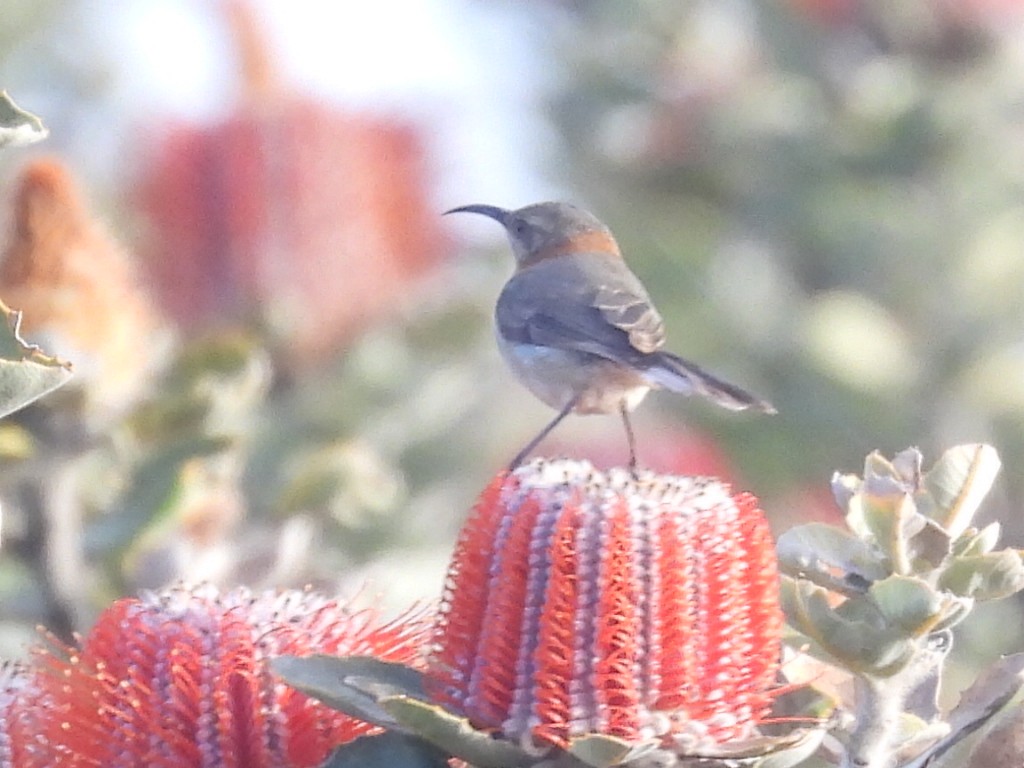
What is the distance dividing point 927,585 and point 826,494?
3800mm

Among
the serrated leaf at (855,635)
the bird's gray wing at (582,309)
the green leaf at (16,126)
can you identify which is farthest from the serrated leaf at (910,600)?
the bird's gray wing at (582,309)

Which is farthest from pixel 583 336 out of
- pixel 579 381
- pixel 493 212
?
pixel 493 212

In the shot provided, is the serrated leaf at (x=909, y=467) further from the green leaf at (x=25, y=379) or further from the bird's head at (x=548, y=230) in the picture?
the bird's head at (x=548, y=230)

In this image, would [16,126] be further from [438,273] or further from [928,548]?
[438,273]

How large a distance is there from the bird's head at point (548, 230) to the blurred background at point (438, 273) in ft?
1.31

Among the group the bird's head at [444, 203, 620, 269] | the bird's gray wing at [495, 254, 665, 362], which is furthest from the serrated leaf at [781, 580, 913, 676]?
the bird's head at [444, 203, 620, 269]

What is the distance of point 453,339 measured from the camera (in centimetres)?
353

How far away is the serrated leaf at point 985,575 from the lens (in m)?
1.21

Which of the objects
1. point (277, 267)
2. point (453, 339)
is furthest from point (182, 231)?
point (453, 339)

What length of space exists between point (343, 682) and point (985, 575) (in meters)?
0.45

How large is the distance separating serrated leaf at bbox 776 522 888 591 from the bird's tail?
0.39 m

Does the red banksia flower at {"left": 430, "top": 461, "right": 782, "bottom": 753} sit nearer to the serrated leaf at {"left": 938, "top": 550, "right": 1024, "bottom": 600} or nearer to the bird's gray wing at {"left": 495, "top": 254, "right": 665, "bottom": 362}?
the serrated leaf at {"left": 938, "top": 550, "right": 1024, "bottom": 600}

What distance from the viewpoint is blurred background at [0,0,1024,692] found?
7.58 feet

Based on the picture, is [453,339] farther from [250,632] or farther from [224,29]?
[250,632]
